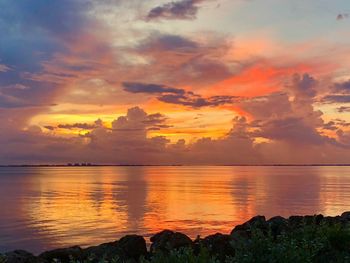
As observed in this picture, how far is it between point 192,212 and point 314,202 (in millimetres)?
25900

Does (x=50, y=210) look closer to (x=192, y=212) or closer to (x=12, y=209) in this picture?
(x=12, y=209)

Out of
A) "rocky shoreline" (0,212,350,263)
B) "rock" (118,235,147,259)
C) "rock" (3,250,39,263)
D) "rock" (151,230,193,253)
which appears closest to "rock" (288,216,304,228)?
"rocky shoreline" (0,212,350,263)

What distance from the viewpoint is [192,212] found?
6450cm

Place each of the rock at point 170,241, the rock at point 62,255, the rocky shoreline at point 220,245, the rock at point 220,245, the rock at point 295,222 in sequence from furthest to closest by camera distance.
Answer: the rock at point 295,222, the rock at point 170,241, the rock at point 62,255, the rock at point 220,245, the rocky shoreline at point 220,245

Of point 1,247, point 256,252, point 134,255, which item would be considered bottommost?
point 1,247

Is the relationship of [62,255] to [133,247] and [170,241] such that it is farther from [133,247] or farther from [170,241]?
[170,241]

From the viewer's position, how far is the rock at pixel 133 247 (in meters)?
19.6

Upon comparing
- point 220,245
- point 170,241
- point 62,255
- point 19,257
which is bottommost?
point 62,255

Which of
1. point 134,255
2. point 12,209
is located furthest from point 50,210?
point 134,255

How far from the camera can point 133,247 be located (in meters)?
19.9

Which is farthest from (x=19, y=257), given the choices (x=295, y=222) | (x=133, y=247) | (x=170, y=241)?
(x=295, y=222)

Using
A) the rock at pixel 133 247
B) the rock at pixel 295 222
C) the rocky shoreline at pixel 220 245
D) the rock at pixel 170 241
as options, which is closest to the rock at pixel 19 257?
the rocky shoreline at pixel 220 245

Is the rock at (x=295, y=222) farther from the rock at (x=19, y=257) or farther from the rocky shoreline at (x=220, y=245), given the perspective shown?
the rock at (x=19, y=257)

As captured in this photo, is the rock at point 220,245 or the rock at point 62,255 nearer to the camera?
the rock at point 220,245
